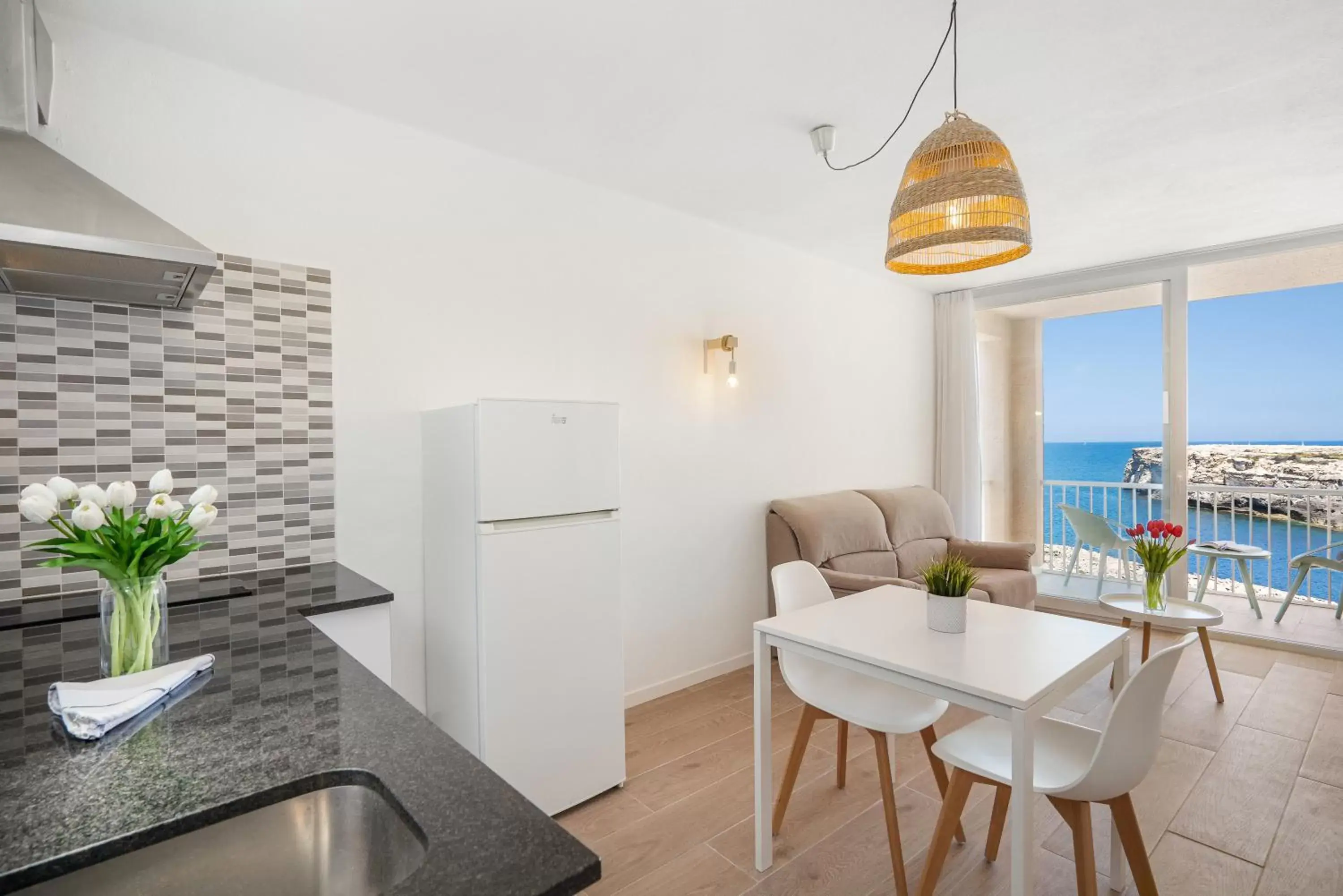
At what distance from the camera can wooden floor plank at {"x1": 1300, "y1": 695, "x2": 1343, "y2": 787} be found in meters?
2.46

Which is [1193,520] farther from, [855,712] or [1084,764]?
[855,712]

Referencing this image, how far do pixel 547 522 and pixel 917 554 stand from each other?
3089 mm

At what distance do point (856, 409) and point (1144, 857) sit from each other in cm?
331

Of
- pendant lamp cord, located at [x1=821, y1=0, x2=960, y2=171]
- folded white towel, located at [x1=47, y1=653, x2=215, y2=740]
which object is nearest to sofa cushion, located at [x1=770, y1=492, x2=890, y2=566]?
pendant lamp cord, located at [x1=821, y1=0, x2=960, y2=171]

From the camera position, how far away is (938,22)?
1907 mm

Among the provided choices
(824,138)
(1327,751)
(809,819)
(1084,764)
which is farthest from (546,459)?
(1327,751)

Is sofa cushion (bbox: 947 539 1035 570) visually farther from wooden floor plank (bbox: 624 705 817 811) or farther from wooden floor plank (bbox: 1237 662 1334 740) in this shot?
wooden floor plank (bbox: 624 705 817 811)

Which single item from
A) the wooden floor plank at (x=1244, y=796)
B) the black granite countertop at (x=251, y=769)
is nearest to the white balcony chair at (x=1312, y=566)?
the wooden floor plank at (x=1244, y=796)

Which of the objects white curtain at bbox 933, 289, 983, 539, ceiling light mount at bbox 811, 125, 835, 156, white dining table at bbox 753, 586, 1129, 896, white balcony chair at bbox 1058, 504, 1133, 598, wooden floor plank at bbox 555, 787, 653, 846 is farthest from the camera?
white curtain at bbox 933, 289, 983, 539

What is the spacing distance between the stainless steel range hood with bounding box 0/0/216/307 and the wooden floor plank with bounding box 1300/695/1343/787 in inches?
165

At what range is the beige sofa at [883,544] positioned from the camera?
3.71 metres

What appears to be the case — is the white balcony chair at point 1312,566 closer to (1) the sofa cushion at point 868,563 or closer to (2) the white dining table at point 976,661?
(1) the sofa cushion at point 868,563

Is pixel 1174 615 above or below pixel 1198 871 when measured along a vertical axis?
above

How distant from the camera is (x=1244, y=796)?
91.3 inches
